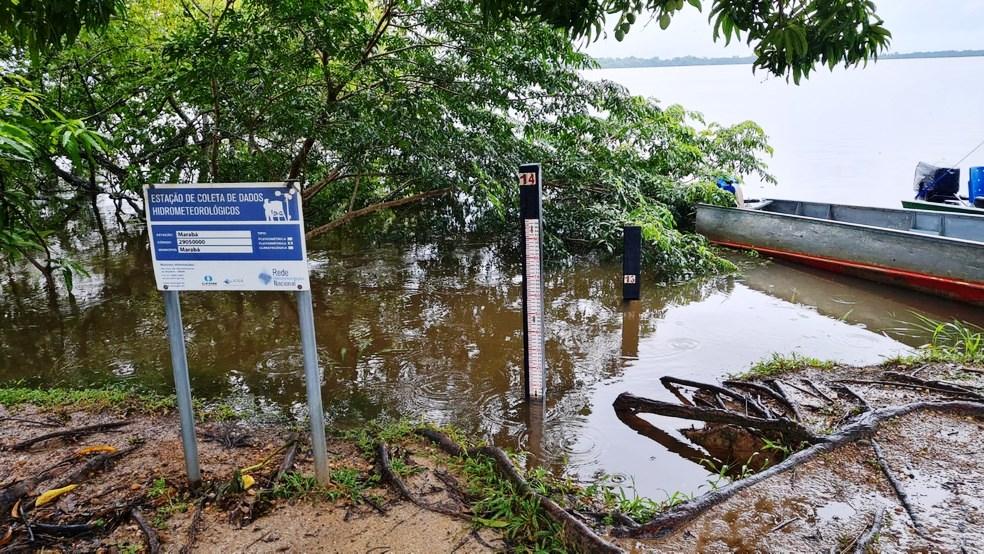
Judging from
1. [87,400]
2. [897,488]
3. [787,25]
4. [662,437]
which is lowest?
[662,437]

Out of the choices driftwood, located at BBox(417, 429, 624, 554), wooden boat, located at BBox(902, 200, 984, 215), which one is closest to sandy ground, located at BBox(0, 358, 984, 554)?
driftwood, located at BBox(417, 429, 624, 554)

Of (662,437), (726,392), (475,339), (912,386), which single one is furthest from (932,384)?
(475,339)

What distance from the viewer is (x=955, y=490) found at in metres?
3.25

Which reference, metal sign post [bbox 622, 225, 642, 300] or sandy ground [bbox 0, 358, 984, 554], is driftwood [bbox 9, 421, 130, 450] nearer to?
sandy ground [bbox 0, 358, 984, 554]

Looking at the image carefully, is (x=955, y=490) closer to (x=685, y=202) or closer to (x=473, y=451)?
(x=473, y=451)

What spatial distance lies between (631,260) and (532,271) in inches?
126

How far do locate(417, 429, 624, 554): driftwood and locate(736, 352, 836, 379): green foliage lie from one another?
2.95 metres

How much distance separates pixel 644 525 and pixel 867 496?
1.28 meters

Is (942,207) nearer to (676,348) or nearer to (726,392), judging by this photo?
(676,348)

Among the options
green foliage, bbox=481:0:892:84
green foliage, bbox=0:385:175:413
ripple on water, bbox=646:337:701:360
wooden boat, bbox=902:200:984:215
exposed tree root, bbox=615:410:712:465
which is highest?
green foliage, bbox=481:0:892:84

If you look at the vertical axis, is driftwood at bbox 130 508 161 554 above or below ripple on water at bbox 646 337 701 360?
above

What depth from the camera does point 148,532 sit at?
289 cm

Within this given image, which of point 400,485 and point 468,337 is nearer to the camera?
point 400,485

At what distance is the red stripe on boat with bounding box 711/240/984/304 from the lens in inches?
312
